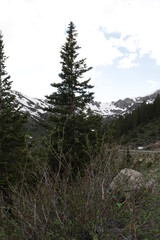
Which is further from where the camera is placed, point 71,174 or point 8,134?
point 8,134

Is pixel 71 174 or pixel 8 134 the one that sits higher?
pixel 8 134

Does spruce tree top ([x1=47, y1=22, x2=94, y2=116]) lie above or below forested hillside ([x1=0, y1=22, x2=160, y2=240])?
above

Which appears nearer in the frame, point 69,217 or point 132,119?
point 69,217

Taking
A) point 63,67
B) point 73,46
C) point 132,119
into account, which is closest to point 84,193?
point 63,67

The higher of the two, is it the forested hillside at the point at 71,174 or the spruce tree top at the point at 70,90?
the spruce tree top at the point at 70,90

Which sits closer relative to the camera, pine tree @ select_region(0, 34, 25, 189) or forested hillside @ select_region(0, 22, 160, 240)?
forested hillside @ select_region(0, 22, 160, 240)

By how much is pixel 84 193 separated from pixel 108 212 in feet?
1.84

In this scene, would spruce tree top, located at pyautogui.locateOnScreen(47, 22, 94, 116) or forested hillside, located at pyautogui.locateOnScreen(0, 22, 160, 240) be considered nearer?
forested hillside, located at pyautogui.locateOnScreen(0, 22, 160, 240)

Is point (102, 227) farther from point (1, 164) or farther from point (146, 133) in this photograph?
point (146, 133)

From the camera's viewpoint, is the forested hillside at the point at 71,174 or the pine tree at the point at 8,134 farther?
the pine tree at the point at 8,134

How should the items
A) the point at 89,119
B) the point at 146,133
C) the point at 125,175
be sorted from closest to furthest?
the point at 125,175 → the point at 89,119 → the point at 146,133

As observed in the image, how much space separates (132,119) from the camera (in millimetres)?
80000

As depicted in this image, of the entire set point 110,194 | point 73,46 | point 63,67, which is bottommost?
point 110,194

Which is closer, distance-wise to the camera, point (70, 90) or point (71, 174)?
point (71, 174)
